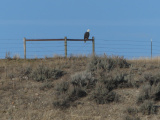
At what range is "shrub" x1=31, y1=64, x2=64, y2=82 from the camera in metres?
12.9

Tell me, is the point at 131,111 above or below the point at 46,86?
below

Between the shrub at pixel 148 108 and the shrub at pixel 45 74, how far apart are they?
4.50 m

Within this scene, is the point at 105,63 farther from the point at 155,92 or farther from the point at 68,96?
the point at 155,92

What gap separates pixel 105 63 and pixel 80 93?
2904mm

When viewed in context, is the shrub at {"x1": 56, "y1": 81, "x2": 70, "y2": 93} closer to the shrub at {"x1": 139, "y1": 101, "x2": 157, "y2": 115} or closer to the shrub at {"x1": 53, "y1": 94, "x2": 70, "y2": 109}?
the shrub at {"x1": 53, "y1": 94, "x2": 70, "y2": 109}

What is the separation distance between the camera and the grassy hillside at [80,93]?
10.2 metres

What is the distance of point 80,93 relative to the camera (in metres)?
11.6

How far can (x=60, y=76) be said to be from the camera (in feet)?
43.6

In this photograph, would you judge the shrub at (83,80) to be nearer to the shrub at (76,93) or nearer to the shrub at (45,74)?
the shrub at (76,93)

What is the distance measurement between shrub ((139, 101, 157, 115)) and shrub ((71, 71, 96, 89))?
2714 mm

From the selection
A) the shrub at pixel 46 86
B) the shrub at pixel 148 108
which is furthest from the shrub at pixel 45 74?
the shrub at pixel 148 108

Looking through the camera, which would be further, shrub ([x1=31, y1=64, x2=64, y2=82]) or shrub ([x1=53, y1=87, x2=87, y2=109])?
shrub ([x1=31, y1=64, x2=64, y2=82])

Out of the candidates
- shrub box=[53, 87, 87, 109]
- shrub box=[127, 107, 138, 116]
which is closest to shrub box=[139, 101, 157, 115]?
shrub box=[127, 107, 138, 116]

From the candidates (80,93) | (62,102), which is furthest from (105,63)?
(62,102)
